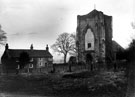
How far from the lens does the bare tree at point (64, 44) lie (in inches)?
2689

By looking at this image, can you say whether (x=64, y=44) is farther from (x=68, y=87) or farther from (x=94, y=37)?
(x=68, y=87)

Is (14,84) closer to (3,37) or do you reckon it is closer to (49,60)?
(3,37)

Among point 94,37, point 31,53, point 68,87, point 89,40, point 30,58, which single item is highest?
point 94,37

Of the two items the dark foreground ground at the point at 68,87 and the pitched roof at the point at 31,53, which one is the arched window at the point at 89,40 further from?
the dark foreground ground at the point at 68,87

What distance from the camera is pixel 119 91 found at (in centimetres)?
2270

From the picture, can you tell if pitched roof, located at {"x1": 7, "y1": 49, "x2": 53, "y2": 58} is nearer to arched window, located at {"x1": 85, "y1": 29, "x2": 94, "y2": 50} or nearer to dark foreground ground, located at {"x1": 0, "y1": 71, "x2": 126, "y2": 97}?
arched window, located at {"x1": 85, "y1": 29, "x2": 94, "y2": 50}

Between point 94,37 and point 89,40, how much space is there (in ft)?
5.01

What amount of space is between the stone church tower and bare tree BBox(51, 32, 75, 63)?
10.5m

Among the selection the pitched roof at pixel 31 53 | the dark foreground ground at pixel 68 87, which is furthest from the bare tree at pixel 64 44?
the dark foreground ground at pixel 68 87

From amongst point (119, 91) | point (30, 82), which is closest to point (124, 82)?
point (119, 91)

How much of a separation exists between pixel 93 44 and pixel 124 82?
31.8 m

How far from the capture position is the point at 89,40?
2250 inches

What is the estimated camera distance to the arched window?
56750 millimetres

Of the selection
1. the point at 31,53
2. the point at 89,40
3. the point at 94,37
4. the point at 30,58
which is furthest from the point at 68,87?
the point at 31,53
